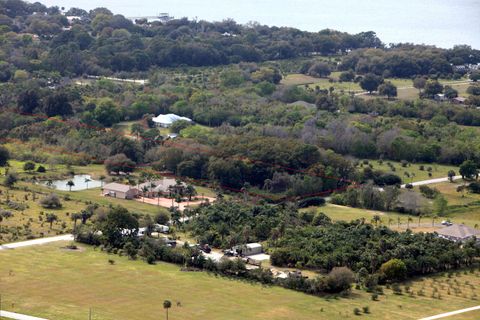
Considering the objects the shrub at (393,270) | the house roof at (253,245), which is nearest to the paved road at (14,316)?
the house roof at (253,245)

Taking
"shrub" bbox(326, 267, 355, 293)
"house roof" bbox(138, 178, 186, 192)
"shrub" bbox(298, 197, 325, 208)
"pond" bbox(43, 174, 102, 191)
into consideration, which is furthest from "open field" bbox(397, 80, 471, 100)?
"shrub" bbox(326, 267, 355, 293)

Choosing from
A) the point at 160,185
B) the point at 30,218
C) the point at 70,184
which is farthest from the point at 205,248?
the point at 70,184

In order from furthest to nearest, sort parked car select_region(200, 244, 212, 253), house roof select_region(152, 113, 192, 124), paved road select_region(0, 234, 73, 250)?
house roof select_region(152, 113, 192, 124), parked car select_region(200, 244, 212, 253), paved road select_region(0, 234, 73, 250)

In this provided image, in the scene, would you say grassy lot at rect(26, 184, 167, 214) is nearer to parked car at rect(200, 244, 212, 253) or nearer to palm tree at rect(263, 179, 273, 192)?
parked car at rect(200, 244, 212, 253)

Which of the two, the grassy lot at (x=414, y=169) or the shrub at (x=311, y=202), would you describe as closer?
the shrub at (x=311, y=202)

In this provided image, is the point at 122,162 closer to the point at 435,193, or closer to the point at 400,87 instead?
the point at 435,193

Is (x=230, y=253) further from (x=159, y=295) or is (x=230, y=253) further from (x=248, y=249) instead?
(x=159, y=295)

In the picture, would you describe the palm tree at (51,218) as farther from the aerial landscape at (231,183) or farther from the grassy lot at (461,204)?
the grassy lot at (461,204)
